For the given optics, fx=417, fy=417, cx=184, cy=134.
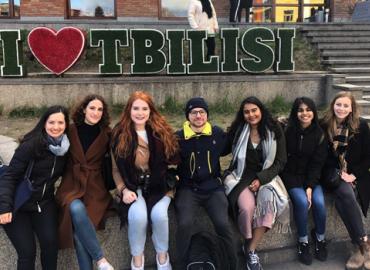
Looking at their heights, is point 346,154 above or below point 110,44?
below

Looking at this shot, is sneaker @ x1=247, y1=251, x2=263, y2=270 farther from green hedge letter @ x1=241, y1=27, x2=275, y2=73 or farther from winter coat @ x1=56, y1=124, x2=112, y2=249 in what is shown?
green hedge letter @ x1=241, y1=27, x2=275, y2=73

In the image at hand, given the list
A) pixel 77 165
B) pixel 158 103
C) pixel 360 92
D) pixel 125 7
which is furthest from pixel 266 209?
pixel 125 7

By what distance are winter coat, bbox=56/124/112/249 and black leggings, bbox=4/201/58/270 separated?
10 cm

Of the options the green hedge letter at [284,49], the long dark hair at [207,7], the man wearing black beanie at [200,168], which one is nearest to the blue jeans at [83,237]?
the man wearing black beanie at [200,168]

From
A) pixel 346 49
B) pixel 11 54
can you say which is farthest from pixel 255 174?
pixel 346 49

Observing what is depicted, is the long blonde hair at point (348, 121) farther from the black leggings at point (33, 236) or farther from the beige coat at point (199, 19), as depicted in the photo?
the beige coat at point (199, 19)

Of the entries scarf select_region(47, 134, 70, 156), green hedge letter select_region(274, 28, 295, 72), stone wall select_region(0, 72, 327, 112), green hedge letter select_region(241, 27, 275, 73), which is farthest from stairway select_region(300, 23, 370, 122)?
scarf select_region(47, 134, 70, 156)

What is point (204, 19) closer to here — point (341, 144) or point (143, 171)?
point (341, 144)

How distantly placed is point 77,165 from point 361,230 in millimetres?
2488

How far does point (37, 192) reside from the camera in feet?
10.3

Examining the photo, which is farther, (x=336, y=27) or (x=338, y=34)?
(x=336, y=27)

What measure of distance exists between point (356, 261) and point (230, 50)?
19.4 ft

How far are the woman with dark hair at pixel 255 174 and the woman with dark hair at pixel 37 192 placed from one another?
1.47m

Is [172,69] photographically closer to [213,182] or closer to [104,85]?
[104,85]
